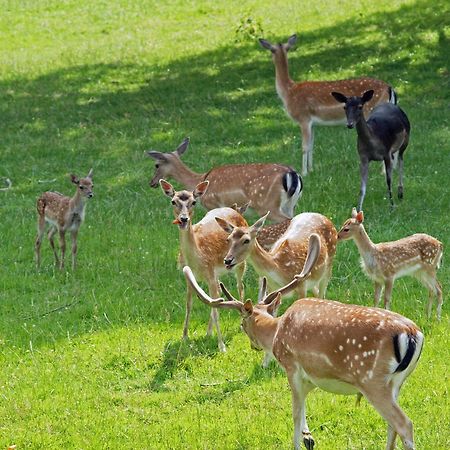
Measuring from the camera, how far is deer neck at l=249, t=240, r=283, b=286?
8.90m

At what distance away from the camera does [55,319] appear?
32.3ft

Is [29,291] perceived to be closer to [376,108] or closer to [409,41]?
[376,108]

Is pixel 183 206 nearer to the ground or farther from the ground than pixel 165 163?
farther from the ground

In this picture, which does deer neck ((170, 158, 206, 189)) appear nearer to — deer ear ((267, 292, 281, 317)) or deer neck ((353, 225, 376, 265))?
deer neck ((353, 225, 376, 265))

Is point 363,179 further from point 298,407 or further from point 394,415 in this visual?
point 394,415

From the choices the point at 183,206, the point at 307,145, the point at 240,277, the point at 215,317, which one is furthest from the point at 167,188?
the point at 307,145

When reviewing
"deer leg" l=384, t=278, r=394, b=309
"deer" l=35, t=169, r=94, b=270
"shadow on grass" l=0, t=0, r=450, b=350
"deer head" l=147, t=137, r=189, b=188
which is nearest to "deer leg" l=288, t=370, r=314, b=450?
"deer leg" l=384, t=278, r=394, b=309

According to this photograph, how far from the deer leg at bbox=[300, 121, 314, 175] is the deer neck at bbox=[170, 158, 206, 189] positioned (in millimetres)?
2141

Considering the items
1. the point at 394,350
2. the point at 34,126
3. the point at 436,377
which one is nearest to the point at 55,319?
the point at 436,377

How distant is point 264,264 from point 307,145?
20.1 feet

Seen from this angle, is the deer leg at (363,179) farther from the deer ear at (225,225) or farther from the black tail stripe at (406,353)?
the black tail stripe at (406,353)

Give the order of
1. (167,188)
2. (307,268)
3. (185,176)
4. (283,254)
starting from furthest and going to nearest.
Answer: (185,176) → (167,188) → (283,254) → (307,268)

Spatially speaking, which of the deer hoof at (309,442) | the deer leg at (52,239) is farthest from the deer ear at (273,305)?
the deer leg at (52,239)

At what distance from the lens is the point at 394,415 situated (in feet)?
20.4
